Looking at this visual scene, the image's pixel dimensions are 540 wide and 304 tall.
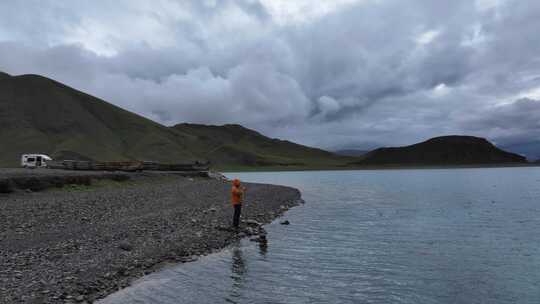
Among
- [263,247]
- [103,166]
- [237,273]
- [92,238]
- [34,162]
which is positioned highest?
[34,162]

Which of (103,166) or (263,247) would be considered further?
(103,166)

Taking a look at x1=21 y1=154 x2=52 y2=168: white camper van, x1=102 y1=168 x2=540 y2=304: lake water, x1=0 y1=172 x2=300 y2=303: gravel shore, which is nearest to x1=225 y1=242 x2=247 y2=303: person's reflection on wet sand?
x1=102 y1=168 x2=540 y2=304: lake water

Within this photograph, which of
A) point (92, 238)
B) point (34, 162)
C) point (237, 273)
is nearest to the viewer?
point (237, 273)

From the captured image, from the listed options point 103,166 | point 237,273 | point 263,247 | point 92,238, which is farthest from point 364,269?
point 103,166

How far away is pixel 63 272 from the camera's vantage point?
12.5 m

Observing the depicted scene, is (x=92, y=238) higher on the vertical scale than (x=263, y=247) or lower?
higher

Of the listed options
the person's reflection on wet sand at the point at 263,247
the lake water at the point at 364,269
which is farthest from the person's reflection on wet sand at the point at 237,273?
the person's reflection on wet sand at the point at 263,247

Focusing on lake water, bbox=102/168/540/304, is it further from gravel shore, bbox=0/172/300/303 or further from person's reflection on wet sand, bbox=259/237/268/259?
gravel shore, bbox=0/172/300/303

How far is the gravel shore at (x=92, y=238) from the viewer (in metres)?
11.7

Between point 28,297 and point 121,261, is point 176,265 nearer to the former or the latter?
point 121,261

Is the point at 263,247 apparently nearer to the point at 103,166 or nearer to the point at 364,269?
the point at 364,269

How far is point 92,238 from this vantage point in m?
17.3

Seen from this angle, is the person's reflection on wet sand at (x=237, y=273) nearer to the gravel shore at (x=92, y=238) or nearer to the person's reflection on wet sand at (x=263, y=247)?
the person's reflection on wet sand at (x=263, y=247)

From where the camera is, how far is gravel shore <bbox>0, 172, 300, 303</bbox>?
11680mm
